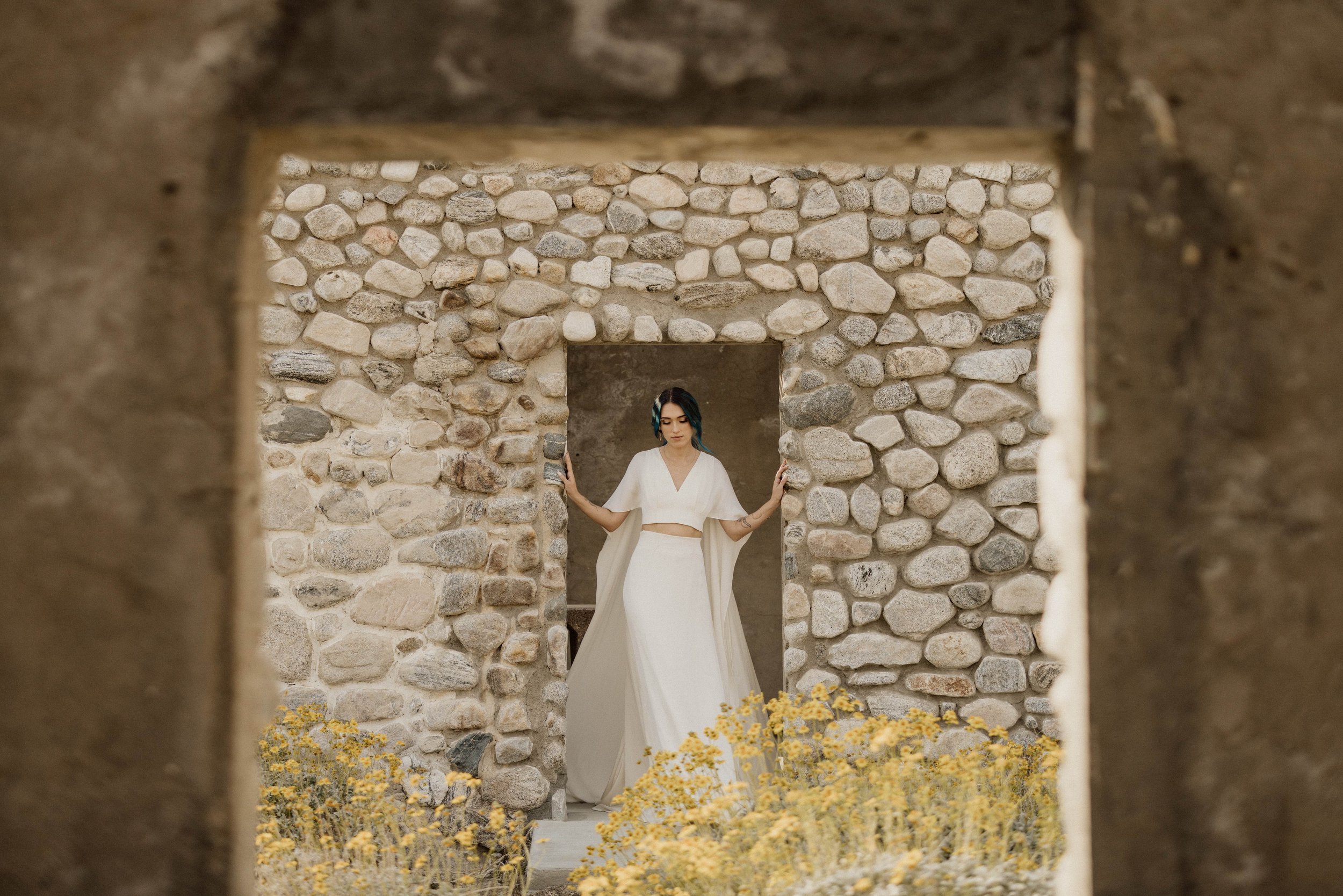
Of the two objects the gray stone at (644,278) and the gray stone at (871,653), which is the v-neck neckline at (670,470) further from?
the gray stone at (871,653)

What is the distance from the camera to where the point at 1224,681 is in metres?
1.46

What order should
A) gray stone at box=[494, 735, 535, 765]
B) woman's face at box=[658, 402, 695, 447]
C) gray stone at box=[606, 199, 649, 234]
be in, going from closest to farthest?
1. gray stone at box=[494, 735, 535, 765]
2. gray stone at box=[606, 199, 649, 234]
3. woman's face at box=[658, 402, 695, 447]

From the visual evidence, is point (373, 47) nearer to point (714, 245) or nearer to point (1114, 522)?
point (1114, 522)

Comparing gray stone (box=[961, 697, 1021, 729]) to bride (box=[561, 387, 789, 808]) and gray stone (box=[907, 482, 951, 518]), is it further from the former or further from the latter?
bride (box=[561, 387, 789, 808])

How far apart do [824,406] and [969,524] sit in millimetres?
803

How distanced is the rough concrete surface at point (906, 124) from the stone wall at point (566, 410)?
3042 millimetres

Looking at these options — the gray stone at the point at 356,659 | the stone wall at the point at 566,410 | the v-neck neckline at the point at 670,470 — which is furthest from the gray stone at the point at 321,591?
the v-neck neckline at the point at 670,470

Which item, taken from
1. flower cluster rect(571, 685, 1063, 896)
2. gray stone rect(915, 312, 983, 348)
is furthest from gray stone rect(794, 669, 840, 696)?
gray stone rect(915, 312, 983, 348)

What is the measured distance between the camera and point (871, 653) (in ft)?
14.9

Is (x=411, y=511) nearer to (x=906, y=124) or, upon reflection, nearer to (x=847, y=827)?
(x=847, y=827)

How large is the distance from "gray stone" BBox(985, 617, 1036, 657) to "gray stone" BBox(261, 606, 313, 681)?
2.89 meters

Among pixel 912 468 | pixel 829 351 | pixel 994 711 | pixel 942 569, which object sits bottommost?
pixel 994 711

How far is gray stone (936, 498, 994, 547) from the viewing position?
4555 mm

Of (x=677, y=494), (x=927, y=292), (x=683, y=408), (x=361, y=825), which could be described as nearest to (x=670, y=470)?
(x=677, y=494)
